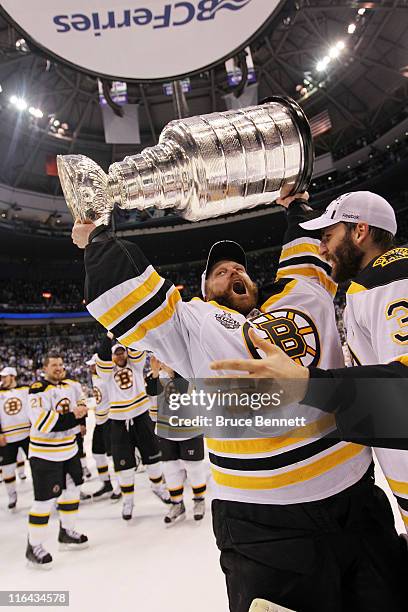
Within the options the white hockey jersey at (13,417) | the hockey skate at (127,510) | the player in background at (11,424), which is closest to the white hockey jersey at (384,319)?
the hockey skate at (127,510)

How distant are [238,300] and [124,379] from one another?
13.7 feet

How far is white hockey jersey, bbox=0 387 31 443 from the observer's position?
606cm

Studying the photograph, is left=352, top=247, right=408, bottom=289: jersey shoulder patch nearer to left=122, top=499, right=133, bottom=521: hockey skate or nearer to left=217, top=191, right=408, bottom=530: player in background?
left=217, top=191, right=408, bottom=530: player in background

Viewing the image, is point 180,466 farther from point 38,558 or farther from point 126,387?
point 38,558

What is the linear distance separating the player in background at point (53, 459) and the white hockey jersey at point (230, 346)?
316 cm

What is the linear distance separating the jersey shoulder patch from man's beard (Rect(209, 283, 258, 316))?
401 mm

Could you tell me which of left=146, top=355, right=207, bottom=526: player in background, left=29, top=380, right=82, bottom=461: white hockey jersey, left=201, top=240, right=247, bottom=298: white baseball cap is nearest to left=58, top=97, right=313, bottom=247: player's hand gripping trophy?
left=201, top=240, right=247, bottom=298: white baseball cap

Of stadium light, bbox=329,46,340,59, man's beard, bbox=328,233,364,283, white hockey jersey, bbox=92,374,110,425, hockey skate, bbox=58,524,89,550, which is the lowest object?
hockey skate, bbox=58,524,89,550

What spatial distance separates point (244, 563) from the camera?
127cm

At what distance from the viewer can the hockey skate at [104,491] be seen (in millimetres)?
5602

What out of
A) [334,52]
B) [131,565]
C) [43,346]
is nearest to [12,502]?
[131,565]

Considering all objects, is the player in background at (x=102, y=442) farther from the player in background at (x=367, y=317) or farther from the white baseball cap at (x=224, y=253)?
the player in background at (x=367, y=317)

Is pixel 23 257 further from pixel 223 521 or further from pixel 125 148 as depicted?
pixel 223 521

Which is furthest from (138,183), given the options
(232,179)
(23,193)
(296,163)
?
(23,193)
